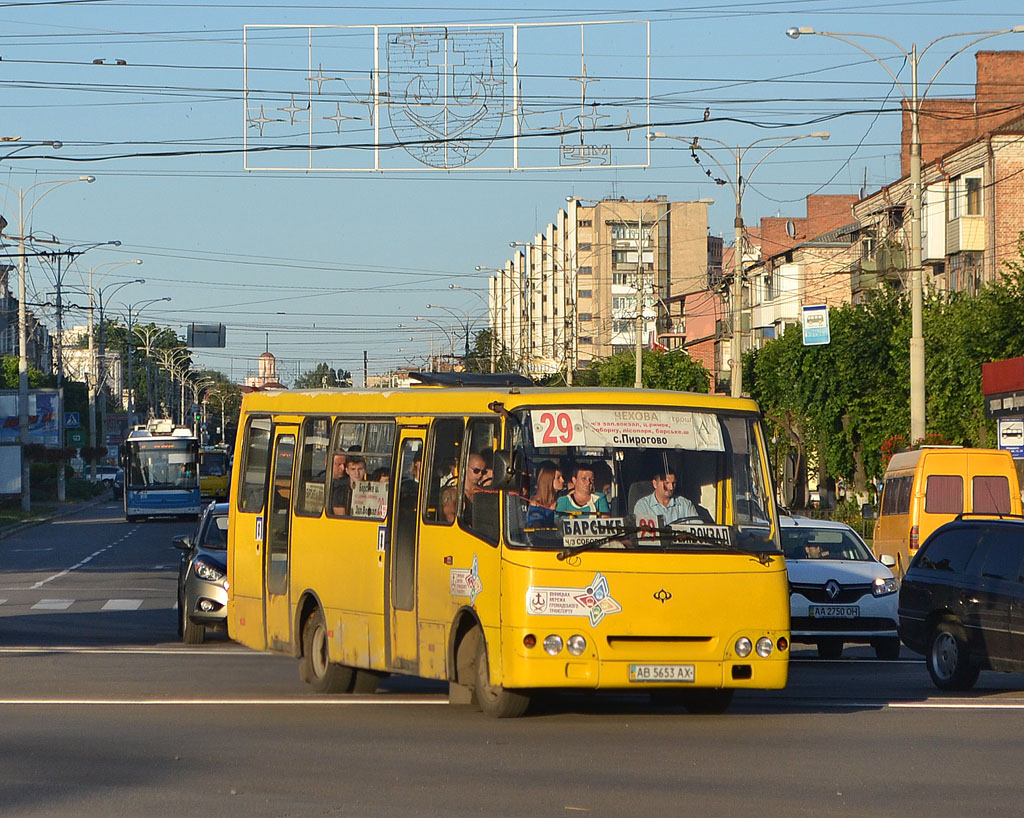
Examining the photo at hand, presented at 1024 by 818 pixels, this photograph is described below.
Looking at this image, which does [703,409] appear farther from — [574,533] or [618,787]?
[618,787]

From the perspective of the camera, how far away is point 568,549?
11.6 metres

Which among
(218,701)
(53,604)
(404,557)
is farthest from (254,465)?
(53,604)

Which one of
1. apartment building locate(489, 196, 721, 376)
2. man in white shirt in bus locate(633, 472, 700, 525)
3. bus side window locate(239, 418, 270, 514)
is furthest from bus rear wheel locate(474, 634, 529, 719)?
apartment building locate(489, 196, 721, 376)

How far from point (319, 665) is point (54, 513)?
187 ft

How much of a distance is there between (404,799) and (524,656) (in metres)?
2.72

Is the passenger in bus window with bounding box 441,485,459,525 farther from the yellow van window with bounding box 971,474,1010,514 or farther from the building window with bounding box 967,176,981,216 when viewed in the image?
the building window with bounding box 967,176,981,216

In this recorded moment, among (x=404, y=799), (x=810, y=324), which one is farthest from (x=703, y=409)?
(x=810, y=324)

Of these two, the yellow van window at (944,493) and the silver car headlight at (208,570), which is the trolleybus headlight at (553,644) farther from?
the yellow van window at (944,493)

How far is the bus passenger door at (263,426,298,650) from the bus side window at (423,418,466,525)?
258 centimetres

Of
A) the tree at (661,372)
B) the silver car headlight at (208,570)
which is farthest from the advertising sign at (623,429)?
the tree at (661,372)

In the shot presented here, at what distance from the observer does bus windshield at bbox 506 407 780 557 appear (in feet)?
38.5

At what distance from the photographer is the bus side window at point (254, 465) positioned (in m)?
15.9

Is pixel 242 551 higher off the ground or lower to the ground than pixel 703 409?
lower

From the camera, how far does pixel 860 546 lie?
69.3 ft
